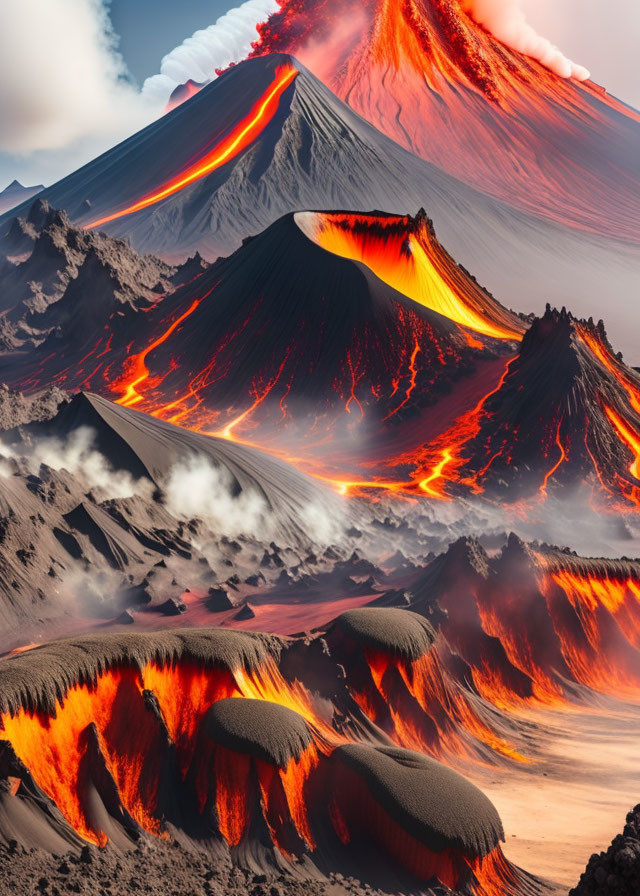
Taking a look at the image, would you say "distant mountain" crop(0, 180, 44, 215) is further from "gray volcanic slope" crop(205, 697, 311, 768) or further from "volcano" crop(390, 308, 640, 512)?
"gray volcanic slope" crop(205, 697, 311, 768)

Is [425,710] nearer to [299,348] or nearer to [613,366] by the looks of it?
[613,366]

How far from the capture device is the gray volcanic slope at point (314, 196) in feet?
331

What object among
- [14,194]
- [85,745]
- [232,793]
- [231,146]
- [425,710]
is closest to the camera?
[85,745]

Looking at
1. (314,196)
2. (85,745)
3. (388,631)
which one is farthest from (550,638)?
(314,196)

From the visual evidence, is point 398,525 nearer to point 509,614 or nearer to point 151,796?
point 509,614

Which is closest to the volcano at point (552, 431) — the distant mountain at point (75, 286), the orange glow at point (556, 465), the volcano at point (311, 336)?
the orange glow at point (556, 465)

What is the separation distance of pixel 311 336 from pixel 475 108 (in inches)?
3256

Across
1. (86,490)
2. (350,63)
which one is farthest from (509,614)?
(350,63)

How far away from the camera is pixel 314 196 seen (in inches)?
4193

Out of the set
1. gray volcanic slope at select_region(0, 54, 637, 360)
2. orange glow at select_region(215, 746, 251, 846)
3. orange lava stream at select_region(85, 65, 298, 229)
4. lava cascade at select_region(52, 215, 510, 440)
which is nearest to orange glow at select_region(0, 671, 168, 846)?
orange glow at select_region(215, 746, 251, 846)

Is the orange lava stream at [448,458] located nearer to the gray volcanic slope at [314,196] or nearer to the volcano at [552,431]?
the volcano at [552,431]

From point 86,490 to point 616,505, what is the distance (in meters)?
24.0

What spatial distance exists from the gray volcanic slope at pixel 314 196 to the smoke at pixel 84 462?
62.9 m

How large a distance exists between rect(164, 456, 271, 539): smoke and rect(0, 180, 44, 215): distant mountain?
152m
